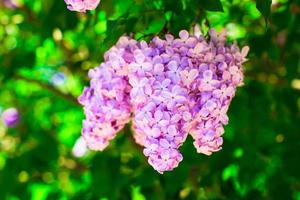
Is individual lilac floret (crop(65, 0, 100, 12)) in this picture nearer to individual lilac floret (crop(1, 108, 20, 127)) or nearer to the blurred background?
the blurred background

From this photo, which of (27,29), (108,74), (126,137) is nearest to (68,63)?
(27,29)

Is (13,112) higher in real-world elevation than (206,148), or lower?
lower

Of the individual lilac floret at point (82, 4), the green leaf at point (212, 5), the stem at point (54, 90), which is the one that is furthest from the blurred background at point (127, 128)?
the individual lilac floret at point (82, 4)

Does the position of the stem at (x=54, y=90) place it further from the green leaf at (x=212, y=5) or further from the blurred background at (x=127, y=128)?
the green leaf at (x=212, y=5)

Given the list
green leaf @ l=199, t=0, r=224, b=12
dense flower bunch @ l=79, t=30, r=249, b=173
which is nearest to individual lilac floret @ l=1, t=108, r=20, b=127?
dense flower bunch @ l=79, t=30, r=249, b=173

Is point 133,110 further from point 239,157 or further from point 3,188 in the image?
point 3,188

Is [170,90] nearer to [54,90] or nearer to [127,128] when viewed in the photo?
[127,128]
